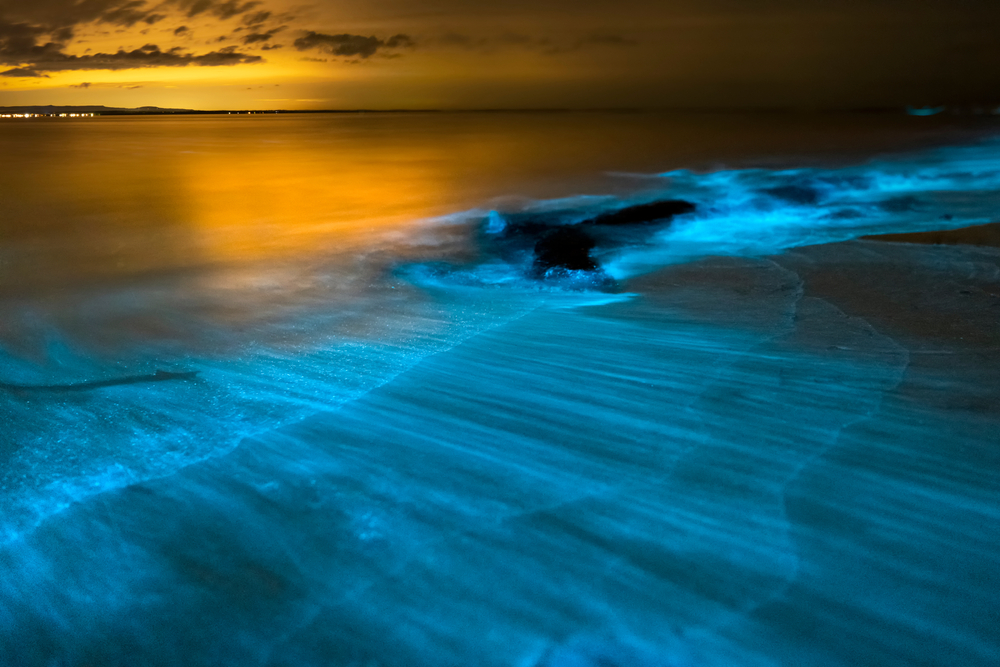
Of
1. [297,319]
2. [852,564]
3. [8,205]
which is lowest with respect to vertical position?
[852,564]

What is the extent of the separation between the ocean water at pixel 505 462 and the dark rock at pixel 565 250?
0.20 m

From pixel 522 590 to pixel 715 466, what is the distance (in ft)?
3.28

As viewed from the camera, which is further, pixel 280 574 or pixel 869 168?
pixel 869 168

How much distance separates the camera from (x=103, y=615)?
6.33 ft

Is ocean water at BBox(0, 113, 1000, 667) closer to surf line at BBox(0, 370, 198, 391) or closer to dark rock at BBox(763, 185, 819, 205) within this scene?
surf line at BBox(0, 370, 198, 391)

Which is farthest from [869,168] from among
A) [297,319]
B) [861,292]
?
[297,319]

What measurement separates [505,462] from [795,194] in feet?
32.7

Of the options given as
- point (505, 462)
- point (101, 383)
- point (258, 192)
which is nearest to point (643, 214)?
point (505, 462)

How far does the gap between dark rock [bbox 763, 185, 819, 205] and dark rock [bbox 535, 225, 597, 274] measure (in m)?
4.45

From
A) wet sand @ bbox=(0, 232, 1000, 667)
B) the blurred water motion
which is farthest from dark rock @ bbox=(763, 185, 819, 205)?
wet sand @ bbox=(0, 232, 1000, 667)

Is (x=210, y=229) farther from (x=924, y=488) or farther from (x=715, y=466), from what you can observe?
(x=924, y=488)

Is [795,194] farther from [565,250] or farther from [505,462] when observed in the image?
[505,462]

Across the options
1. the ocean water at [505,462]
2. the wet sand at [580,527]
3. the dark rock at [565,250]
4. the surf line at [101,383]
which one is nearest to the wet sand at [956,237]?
the ocean water at [505,462]

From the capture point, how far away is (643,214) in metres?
8.56
